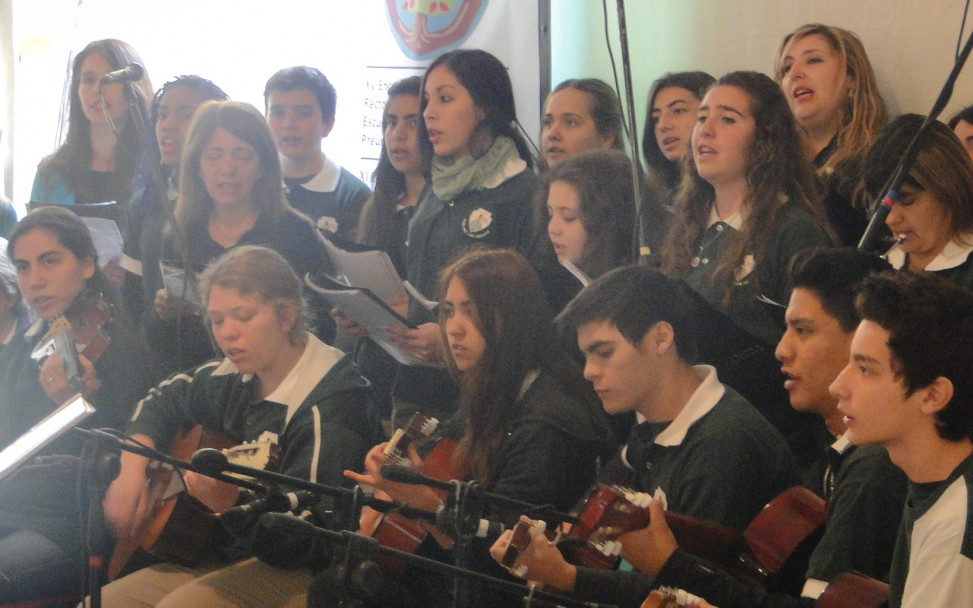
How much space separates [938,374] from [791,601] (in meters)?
0.39

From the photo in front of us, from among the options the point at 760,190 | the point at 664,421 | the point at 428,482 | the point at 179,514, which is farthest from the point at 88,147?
the point at 428,482

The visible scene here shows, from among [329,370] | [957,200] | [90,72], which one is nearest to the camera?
[957,200]

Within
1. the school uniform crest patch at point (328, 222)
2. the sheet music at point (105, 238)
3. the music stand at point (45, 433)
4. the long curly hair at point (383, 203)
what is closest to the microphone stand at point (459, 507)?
the music stand at point (45, 433)

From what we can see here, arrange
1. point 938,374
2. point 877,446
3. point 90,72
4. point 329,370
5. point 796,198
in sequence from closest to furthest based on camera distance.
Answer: point 938,374 → point 877,446 → point 796,198 → point 329,370 → point 90,72

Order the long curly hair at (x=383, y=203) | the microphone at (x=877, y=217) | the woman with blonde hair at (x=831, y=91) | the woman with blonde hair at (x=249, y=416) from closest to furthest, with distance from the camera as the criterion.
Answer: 1. the microphone at (x=877, y=217)
2. the woman with blonde hair at (x=249, y=416)
3. the woman with blonde hair at (x=831, y=91)
4. the long curly hair at (x=383, y=203)

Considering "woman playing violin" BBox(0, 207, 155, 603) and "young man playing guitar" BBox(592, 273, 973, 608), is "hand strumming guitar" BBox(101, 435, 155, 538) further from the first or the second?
"young man playing guitar" BBox(592, 273, 973, 608)

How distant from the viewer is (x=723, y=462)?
73.6 inches

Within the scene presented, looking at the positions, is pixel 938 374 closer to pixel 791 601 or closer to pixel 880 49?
pixel 791 601

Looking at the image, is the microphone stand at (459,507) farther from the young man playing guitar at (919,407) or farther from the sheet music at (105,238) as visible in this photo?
the sheet music at (105,238)

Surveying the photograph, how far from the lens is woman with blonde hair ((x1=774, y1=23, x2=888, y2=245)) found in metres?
2.70

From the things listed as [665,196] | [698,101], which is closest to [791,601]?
[665,196]

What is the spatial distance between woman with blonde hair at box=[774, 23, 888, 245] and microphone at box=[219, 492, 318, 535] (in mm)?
1577

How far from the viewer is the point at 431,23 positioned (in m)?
4.27

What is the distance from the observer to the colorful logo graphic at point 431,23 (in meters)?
4.18
